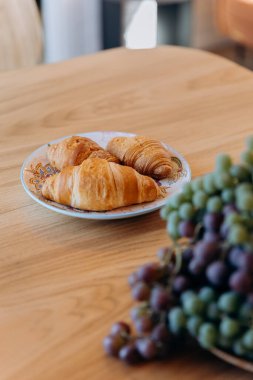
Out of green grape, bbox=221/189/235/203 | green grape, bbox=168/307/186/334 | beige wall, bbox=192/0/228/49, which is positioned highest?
green grape, bbox=221/189/235/203

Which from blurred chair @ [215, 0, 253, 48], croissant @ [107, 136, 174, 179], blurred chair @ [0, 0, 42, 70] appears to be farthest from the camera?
blurred chair @ [215, 0, 253, 48]

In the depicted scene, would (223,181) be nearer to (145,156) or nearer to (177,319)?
(177,319)

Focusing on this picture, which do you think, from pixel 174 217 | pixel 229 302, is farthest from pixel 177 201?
pixel 229 302

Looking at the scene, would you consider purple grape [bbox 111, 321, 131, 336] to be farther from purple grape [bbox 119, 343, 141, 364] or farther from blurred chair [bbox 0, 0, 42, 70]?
blurred chair [bbox 0, 0, 42, 70]

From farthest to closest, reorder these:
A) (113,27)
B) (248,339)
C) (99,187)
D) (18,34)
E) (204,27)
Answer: (204,27), (113,27), (18,34), (99,187), (248,339)

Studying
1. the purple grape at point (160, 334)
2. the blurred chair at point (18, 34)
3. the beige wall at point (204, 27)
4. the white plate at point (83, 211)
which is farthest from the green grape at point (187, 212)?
the beige wall at point (204, 27)

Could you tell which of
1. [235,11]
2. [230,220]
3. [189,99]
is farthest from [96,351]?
[235,11]

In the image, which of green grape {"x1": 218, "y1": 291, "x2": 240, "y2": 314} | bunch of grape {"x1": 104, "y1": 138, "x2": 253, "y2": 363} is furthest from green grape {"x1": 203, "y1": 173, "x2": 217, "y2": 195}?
green grape {"x1": 218, "y1": 291, "x2": 240, "y2": 314}
